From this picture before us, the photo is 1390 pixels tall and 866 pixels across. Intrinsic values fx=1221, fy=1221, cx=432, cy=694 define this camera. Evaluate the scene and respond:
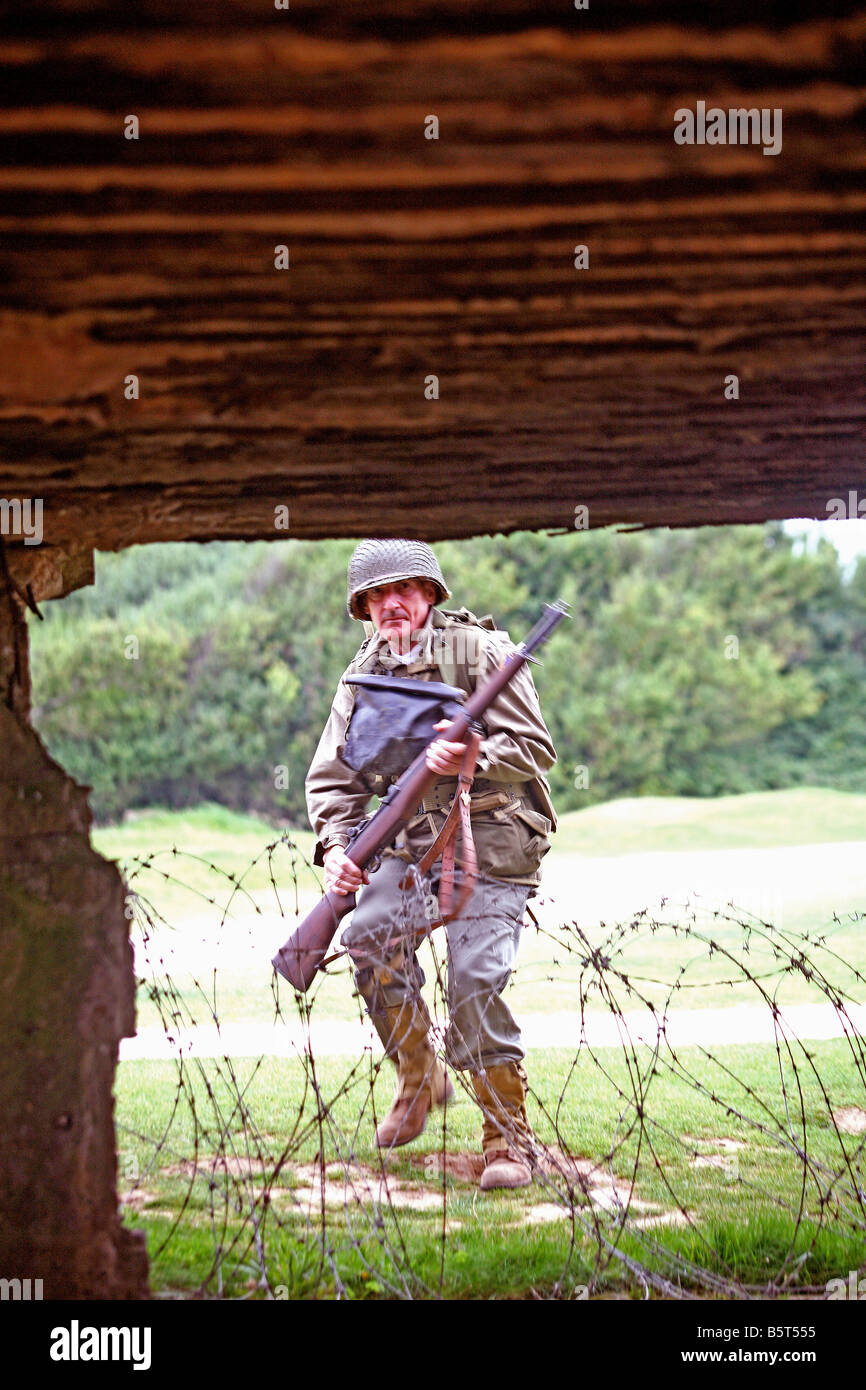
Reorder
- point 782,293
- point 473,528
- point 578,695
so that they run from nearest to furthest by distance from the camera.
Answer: point 782,293 → point 473,528 → point 578,695

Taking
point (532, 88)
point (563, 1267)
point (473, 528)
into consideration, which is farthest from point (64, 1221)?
point (532, 88)

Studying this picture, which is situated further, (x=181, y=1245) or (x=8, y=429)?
(x=181, y=1245)

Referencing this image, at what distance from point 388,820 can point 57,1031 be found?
6.62ft

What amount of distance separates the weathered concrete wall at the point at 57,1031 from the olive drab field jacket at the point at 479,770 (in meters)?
1.92

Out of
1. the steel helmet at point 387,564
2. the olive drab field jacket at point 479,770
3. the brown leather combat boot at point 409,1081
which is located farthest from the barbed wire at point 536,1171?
the steel helmet at point 387,564

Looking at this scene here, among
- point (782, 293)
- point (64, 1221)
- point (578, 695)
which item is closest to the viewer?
point (782, 293)

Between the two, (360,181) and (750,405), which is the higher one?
(360,181)

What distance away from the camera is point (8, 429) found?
3.02 meters

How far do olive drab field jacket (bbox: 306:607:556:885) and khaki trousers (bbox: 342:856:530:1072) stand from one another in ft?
0.46

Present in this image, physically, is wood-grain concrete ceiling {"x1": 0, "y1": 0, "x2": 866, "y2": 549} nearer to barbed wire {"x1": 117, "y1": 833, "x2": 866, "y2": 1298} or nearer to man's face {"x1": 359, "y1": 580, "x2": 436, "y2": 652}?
barbed wire {"x1": 117, "y1": 833, "x2": 866, "y2": 1298}

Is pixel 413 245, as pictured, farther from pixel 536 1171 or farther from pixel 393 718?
pixel 536 1171

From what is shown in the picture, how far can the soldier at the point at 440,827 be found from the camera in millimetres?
5016

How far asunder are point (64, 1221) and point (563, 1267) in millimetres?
1743
